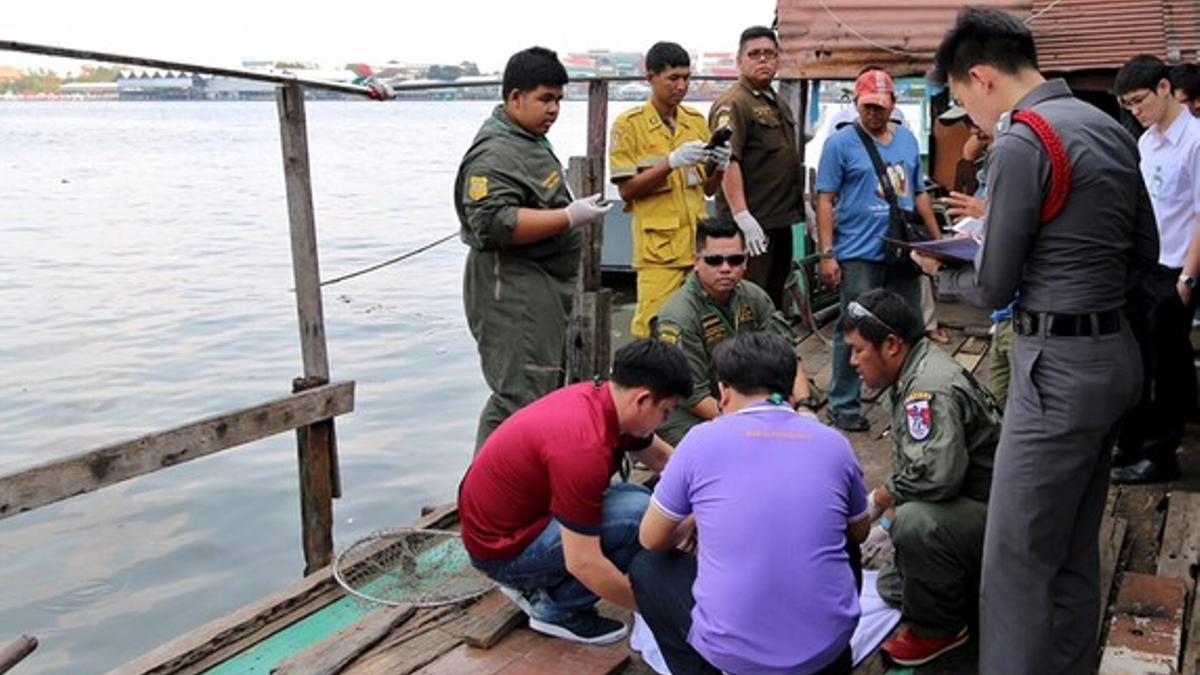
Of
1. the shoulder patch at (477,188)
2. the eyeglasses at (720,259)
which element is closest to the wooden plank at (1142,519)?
the eyeglasses at (720,259)

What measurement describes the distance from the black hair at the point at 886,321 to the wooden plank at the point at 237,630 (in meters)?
1.97

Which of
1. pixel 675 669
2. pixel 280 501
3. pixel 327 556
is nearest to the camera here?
pixel 675 669

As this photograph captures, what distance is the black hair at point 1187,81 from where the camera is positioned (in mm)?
4594

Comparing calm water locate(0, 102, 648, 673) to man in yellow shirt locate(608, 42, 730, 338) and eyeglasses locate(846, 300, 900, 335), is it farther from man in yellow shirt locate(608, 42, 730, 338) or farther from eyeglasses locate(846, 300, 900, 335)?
eyeglasses locate(846, 300, 900, 335)

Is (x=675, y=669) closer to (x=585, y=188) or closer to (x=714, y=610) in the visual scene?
(x=714, y=610)

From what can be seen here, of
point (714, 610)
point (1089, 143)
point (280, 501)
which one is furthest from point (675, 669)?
point (280, 501)

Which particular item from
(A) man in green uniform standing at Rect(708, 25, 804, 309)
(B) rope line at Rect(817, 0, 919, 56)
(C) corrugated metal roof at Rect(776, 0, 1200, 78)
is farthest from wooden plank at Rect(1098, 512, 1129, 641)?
(B) rope line at Rect(817, 0, 919, 56)

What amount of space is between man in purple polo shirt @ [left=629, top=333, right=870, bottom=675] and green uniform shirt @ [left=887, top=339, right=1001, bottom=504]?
34 centimetres

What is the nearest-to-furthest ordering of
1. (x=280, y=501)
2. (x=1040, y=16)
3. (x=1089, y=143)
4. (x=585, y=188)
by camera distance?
1. (x=1089, y=143)
2. (x=585, y=188)
3. (x=1040, y=16)
4. (x=280, y=501)

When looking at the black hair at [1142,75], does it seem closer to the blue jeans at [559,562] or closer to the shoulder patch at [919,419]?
the shoulder patch at [919,419]

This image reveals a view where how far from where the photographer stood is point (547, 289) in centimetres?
434

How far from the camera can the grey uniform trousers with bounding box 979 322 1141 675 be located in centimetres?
271

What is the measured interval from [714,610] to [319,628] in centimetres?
157

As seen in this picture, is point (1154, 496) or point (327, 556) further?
point (327, 556)
